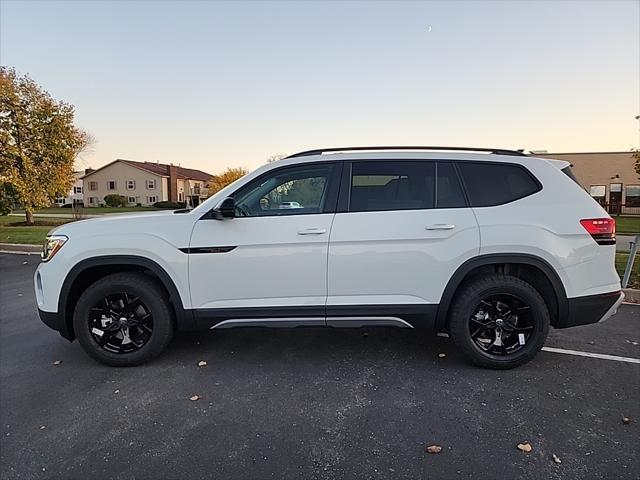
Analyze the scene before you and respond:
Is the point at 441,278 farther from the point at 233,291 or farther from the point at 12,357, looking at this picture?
the point at 12,357

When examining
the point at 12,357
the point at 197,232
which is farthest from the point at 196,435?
the point at 12,357

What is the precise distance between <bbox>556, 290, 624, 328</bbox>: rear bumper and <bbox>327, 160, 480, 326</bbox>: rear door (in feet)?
3.24

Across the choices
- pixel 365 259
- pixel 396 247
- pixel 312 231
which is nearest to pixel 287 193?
pixel 312 231

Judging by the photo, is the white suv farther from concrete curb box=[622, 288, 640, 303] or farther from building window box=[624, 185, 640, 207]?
building window box=[624, 185, 640, 207]

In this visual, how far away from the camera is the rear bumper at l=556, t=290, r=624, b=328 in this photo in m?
3.55

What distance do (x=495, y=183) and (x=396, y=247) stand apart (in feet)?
3.57

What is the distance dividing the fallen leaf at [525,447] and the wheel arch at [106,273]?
270 centimetres

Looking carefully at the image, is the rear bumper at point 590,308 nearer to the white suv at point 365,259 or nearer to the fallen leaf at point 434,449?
the white suv at point 365,259

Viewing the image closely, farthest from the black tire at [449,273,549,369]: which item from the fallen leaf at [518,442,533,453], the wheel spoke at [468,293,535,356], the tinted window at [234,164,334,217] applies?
the tinted window at [234,164,334,217]

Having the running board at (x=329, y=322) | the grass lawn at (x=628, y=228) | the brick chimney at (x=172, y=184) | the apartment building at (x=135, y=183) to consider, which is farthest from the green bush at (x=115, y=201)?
the running board at (x=329, y=322)

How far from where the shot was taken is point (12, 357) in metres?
4.20

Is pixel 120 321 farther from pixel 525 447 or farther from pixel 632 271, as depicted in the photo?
pixel 632 271

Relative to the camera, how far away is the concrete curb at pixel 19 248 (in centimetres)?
1173

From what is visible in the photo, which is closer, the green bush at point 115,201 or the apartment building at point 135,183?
the green bush at point 115,201
